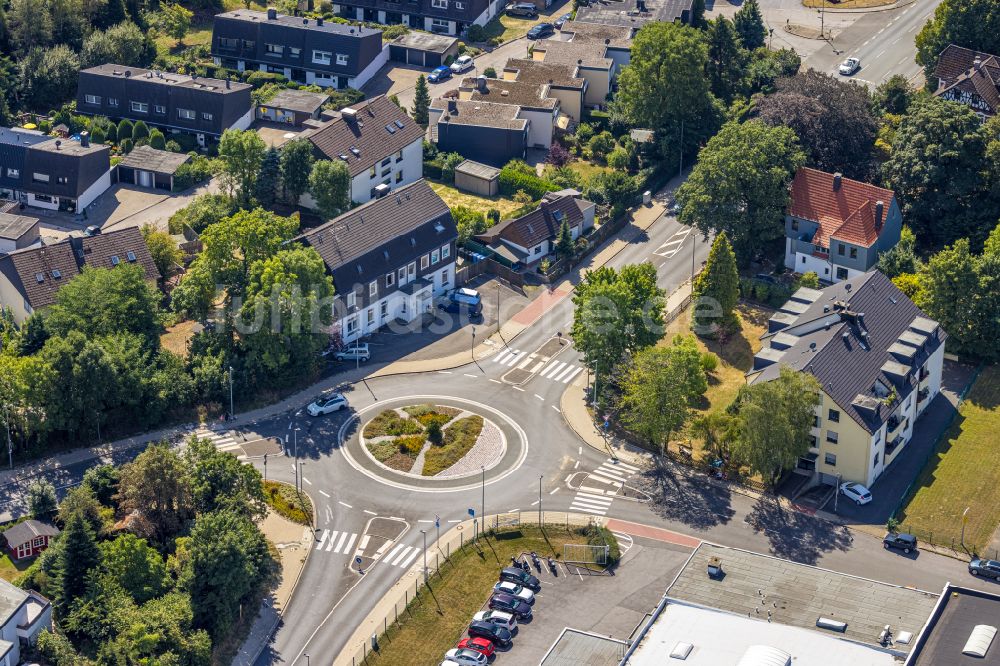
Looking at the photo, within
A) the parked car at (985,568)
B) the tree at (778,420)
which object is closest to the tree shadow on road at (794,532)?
the tree at (778,420)

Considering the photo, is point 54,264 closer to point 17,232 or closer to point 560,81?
point 17,232

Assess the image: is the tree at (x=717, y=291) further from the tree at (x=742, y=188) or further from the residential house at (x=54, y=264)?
the residential house at (x=54, y=264)

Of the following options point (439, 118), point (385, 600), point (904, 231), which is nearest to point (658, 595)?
point (385, 600)

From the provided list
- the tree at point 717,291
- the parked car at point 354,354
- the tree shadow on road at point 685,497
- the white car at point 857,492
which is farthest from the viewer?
the tree at point 717,291

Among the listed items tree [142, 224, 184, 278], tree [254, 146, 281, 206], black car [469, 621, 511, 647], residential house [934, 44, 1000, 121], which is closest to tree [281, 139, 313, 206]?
tree [254, 146, 281, 206]

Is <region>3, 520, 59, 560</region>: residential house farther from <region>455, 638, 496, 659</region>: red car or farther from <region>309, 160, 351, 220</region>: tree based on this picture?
<region>309, 160, 351, 220</region>: tree

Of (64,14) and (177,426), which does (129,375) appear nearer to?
(177,426)
